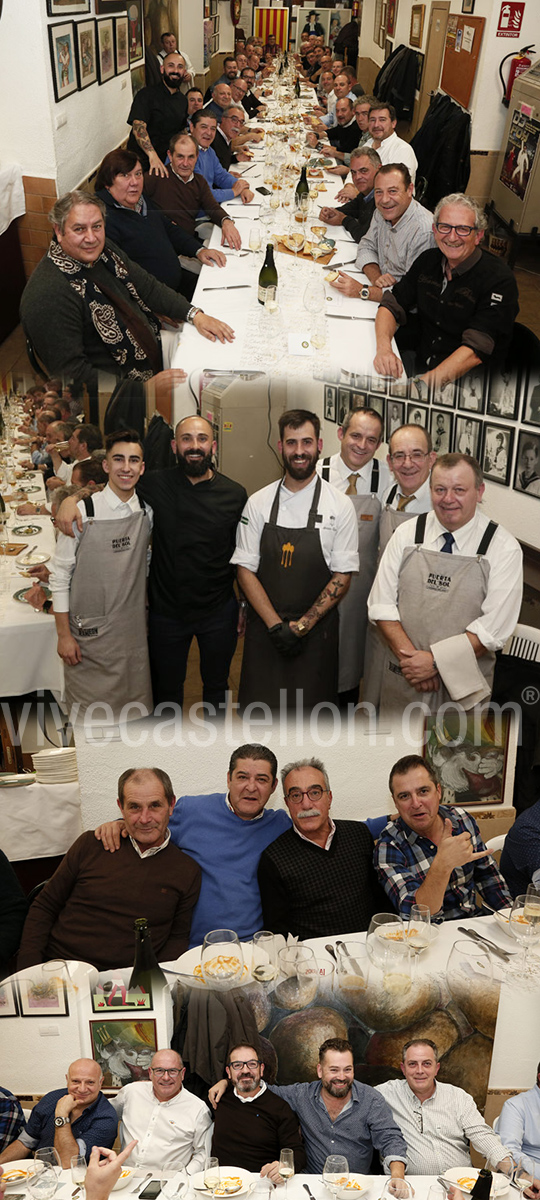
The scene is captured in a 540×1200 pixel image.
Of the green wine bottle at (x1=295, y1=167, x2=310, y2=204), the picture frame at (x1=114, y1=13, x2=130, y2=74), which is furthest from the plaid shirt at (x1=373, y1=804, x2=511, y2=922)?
the picture frame at (x1=114, y1=13, x2=130, y2=74)

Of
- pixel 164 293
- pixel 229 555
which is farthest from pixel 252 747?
pixel 164 293

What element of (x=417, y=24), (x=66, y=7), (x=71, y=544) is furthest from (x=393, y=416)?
(x=417, y=24)

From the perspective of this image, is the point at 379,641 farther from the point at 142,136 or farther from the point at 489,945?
the point at 142,136

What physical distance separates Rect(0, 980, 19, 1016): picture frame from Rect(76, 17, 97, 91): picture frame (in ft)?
17.7

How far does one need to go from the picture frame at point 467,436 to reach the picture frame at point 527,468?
0.13 m

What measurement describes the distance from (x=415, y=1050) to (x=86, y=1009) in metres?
1.04

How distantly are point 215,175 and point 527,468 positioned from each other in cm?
404

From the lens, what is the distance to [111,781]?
328 centimetres

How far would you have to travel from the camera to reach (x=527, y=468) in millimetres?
2939

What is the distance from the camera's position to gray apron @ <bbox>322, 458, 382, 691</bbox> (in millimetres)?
2926

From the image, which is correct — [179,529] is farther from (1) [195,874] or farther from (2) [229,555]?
(1) [195,874]

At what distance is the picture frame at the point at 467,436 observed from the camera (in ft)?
9.60

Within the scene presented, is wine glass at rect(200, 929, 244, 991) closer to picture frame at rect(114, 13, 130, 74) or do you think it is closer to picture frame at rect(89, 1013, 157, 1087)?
picture frame at rect(89, 1013, 157, 1087)

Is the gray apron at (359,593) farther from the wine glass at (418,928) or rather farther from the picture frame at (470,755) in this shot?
the wine glass at (418,928)
